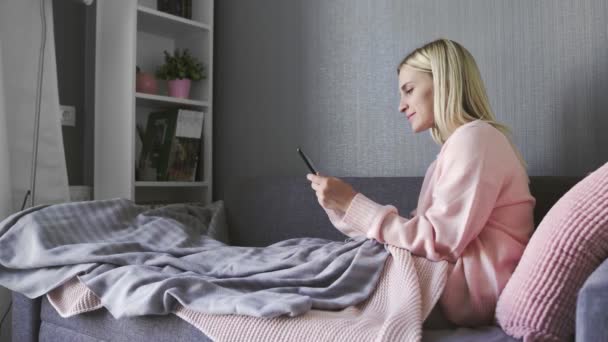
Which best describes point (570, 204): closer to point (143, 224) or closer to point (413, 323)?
point (413, 323)

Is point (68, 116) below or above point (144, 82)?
below

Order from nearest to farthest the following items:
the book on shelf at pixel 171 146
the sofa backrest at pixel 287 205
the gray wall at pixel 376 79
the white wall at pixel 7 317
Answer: the gray wall at pixel 376 79 < the sofa backrest at pixel 287 205 < the white wall at pixel 7 317 < the book on shelf at pixel 171 146

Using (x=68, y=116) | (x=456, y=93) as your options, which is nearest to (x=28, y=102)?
(x=68, y=116)

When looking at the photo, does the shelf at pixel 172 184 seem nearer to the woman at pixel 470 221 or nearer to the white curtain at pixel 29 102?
the white curtain at pixel 29 102

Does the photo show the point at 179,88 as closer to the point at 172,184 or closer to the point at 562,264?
the point at 172,184

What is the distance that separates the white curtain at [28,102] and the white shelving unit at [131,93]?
22 centimetres

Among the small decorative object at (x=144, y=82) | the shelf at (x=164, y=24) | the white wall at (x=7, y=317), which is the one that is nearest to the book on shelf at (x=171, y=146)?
the small decorative object at (x=144, y=82)

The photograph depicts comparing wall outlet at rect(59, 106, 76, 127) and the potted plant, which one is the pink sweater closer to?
the potted plant

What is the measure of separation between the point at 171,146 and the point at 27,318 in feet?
3.49

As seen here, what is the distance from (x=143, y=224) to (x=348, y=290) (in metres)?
0.91

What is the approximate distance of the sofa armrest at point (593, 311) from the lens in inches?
30.5

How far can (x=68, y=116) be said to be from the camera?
2.60m

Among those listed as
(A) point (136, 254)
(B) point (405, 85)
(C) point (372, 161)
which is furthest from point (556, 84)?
(A) point (136, 254)

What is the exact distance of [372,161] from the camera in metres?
2.14
